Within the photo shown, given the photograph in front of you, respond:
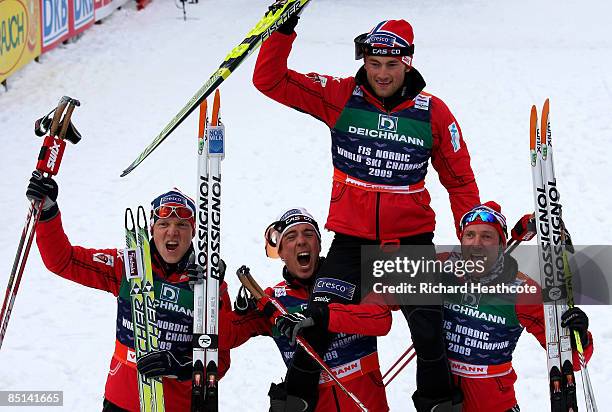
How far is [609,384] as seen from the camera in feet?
23.3

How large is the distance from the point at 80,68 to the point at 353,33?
5521 millimetres

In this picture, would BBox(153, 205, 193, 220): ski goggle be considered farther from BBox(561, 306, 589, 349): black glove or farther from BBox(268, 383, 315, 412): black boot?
BBox(561, 306, 589, 349): black glove

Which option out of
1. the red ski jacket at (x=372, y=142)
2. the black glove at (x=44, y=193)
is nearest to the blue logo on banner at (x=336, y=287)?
the red ski jacket at (x=372, y=142)

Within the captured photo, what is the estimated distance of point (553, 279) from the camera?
4.72 metres

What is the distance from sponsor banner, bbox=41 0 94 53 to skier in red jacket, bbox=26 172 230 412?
35.1 feet

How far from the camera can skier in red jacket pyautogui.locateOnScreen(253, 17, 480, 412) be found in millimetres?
4809

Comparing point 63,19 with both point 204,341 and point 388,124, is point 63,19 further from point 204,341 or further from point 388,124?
point 204,341

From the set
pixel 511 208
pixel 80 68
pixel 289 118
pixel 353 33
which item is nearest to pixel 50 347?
pixel 511 208

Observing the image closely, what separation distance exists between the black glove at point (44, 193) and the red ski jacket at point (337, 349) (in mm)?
1003

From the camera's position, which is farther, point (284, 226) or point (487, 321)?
point (284, 226)

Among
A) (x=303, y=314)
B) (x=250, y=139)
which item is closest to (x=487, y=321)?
(x=303, y=314)

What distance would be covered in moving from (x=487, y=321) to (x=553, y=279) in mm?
379

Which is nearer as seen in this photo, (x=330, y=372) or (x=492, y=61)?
(x=330, y=372)

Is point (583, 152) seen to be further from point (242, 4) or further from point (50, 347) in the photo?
point (242, 4)
